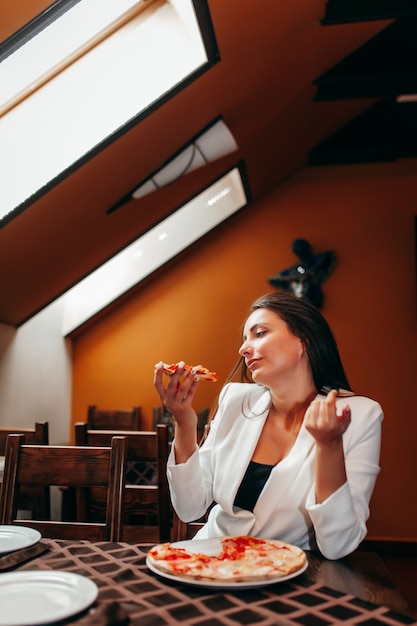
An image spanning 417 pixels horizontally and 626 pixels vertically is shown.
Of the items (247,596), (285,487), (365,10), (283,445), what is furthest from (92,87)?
(247,596)

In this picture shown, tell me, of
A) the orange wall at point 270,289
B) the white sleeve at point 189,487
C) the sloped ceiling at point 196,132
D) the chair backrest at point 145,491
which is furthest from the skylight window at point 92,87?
the orange wall at point 270,289

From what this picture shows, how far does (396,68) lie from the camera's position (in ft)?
10.9

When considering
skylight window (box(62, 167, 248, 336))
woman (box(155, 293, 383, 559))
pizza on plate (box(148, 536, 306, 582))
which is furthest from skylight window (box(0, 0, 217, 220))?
skylight window (box(62, 167, 248, 336))

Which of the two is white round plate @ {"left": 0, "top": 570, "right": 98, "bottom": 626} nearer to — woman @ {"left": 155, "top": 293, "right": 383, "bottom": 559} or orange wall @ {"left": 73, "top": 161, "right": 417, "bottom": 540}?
woman @ {"left": 155, "top": 293, "right": 383, "bottom": 559}

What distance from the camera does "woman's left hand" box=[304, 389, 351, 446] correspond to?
1075 mm

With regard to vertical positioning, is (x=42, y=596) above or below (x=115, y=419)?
below

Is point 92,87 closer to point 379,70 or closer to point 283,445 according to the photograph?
point 283,445

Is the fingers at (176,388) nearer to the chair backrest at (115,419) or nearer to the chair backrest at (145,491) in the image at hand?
the chair backrest at (145,491)

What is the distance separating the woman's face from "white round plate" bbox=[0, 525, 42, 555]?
1.99ft

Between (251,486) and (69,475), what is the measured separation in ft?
1.60

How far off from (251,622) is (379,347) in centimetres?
370

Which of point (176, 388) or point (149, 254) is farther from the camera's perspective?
point (149, 254)

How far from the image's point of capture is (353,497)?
1220mm

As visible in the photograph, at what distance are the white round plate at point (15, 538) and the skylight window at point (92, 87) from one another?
1.46m
